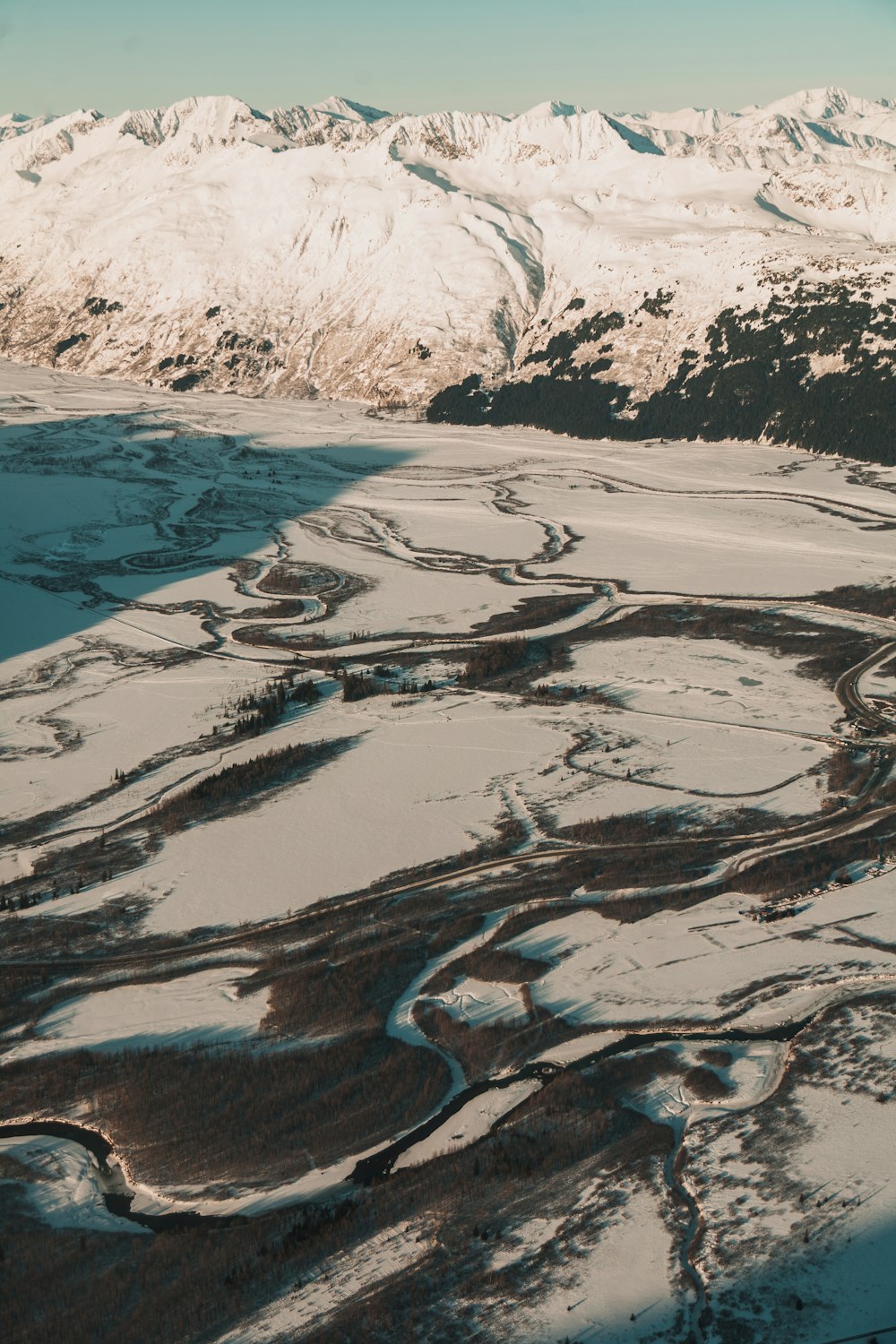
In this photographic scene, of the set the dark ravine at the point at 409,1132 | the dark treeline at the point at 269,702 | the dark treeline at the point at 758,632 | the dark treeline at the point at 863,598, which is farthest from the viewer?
the dark treeline at the point at 863,598

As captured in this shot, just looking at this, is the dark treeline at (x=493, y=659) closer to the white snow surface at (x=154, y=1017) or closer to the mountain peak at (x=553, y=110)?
Answer: the white snow surface at (x=154, y=1017)

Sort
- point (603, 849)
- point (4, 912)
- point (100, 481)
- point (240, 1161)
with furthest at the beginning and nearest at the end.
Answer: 1. point (100, 481)
2. point (603, 849)
3. point (4, 912)
4. point (240, 1161)

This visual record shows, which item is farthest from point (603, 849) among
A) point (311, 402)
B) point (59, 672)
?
point (311, 402)

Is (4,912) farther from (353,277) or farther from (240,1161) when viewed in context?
(353,277)

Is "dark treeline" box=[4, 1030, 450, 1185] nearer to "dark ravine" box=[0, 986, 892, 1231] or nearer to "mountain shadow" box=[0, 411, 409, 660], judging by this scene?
"dark ravine" box=[0, 986, 892, 1231]

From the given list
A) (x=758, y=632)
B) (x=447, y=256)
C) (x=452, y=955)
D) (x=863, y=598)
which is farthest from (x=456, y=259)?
(x=452, y=955)

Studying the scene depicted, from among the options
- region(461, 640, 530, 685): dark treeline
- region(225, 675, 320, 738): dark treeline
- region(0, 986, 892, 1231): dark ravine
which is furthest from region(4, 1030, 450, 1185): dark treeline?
region(461, 640, 530, 685): dark treeline

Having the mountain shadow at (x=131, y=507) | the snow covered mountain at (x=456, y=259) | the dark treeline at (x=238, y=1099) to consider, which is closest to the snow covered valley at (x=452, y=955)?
the dark treeline at (x=238, y=1099)
